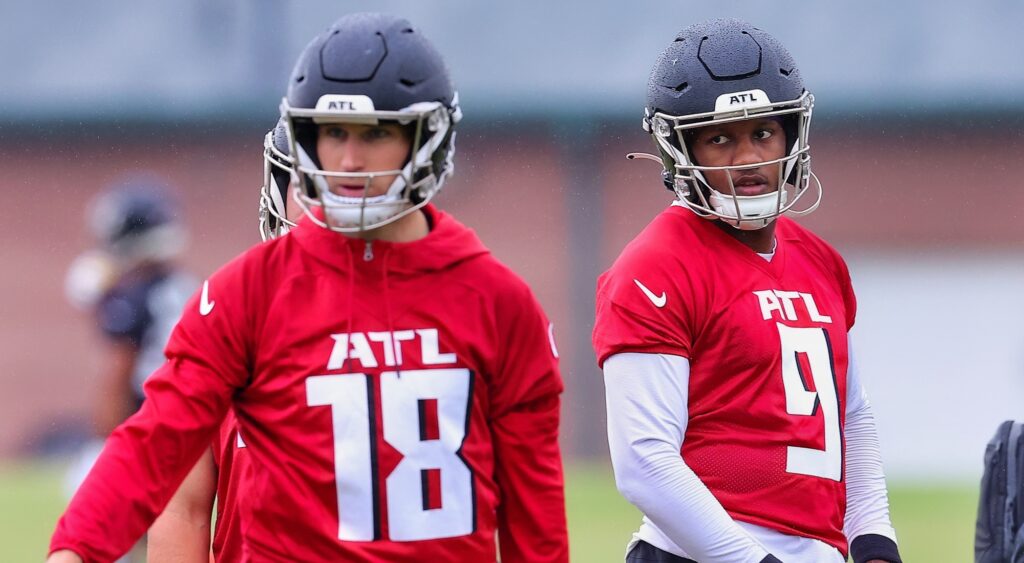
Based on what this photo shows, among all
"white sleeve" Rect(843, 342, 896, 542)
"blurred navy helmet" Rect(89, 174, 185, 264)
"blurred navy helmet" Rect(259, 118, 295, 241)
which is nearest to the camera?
"blurred navy helmet" Rect(259, 118, 295, 241)

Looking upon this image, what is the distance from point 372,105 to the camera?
10.0ft

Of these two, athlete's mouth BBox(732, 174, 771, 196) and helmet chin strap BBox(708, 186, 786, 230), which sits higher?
athlete's mouth BBox(732, 174, 771, 196)

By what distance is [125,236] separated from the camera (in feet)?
26.3

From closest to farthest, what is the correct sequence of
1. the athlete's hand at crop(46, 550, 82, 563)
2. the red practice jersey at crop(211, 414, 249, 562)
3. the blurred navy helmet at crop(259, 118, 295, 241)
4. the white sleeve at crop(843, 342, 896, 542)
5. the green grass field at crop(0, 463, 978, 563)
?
the athlete's hand at crop(46, 550, 82, 563)
the red practice jersey at crop(211, 414, 249, 562)
the blurred navy helmet at crop(259, 118, 295, 241)
the white sleeve at crop(843, 342, 896, 542)
the green grass field at crop(0, 463, 978, 563)

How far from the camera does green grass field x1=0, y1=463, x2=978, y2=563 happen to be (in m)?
9.70

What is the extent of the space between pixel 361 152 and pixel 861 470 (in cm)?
153

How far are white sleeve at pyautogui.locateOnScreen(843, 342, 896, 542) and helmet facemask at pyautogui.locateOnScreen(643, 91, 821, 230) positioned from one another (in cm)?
43

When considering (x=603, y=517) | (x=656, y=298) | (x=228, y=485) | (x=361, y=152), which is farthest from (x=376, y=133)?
(x=603, y=517)

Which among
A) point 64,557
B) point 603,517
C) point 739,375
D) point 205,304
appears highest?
point 205,304

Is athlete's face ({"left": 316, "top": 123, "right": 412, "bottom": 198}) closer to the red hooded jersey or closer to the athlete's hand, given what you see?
the red hooded jersey

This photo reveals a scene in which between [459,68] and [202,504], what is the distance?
55.5 ft

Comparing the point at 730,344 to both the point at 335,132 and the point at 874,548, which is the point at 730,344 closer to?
the point at 874,548

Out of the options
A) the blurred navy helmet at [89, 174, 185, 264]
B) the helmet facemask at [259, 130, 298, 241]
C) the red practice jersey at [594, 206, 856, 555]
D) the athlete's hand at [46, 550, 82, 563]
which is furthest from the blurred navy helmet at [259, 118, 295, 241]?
the blurred navy helmet at [89, 174, 185, 264]

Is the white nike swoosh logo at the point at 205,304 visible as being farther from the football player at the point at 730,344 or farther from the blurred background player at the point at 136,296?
the blurred background player at the point at 136,296
